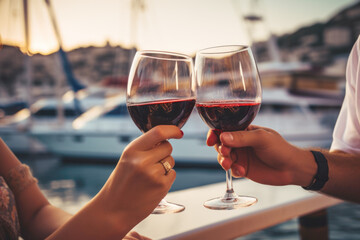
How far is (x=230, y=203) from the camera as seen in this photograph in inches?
32.2

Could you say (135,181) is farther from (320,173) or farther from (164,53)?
(320,173)

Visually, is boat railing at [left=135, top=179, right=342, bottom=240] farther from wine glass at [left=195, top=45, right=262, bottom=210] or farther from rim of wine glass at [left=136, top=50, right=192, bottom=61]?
rim of wine glass at [left=136, top=50, right=192, bottom=61]

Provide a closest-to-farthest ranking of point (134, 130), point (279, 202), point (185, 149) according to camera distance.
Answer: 1. point (279, 202)
2. point (185, 149)
3. point (134, 130)

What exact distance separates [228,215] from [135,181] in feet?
1.27

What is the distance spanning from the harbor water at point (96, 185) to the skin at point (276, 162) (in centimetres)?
413

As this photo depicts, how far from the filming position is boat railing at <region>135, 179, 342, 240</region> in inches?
31.5

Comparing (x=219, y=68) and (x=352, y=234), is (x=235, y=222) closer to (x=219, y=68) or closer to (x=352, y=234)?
(x=219, y=68)

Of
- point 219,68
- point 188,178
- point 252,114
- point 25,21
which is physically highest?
point 25,21

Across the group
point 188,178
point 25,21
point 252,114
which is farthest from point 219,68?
point 25,21

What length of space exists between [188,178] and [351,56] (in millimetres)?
8996

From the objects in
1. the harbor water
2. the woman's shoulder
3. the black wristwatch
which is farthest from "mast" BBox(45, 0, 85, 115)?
the black wristwatch

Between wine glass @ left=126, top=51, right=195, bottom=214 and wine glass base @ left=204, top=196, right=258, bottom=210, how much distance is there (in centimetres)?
10

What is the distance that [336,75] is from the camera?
14.8 meters

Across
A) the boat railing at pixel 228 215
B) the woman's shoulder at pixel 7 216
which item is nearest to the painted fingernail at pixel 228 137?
the boat railing at pixel 228 215
